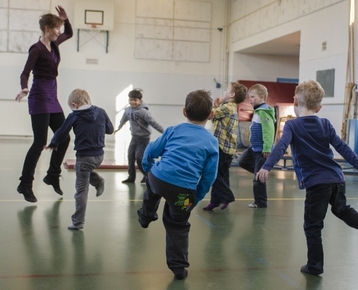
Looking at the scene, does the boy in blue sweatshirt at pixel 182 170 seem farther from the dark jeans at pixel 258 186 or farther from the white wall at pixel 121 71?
the white wall at pixel 121 71

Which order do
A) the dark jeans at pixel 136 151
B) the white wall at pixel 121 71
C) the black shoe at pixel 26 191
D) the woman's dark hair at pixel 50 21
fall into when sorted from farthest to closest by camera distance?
the white wall at pixel 121 71
the dark jeans at pixel 136 151
the black shoe at pixel 26 191
the woman's dark hair at pixel 50 21

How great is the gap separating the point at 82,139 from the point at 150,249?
3.52 feet

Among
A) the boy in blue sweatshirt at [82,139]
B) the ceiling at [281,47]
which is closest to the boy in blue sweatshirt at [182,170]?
the boy in blue sweatshirt at [82,139]

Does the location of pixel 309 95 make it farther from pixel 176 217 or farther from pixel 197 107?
pixel 176 217

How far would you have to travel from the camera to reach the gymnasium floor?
9.01ft

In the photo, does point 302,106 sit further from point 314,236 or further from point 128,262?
point 128,262

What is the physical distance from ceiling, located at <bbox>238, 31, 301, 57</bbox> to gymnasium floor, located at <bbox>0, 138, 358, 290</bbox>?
9.37 m

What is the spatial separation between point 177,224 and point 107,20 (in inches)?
560

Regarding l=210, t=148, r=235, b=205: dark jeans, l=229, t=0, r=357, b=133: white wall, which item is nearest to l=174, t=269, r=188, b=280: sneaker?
l=210, t=148, r=235, b=205: dark jeans

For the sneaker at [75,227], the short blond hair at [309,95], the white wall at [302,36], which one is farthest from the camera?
the white wall at [302,36]

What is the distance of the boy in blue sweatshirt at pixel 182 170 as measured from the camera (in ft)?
9.21

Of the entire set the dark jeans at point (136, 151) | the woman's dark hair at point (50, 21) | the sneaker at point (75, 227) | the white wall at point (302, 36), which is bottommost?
the sneaker at point (75, 227)

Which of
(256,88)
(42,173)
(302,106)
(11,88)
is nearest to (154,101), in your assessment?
(11,88)

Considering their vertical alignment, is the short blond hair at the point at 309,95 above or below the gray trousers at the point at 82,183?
above
